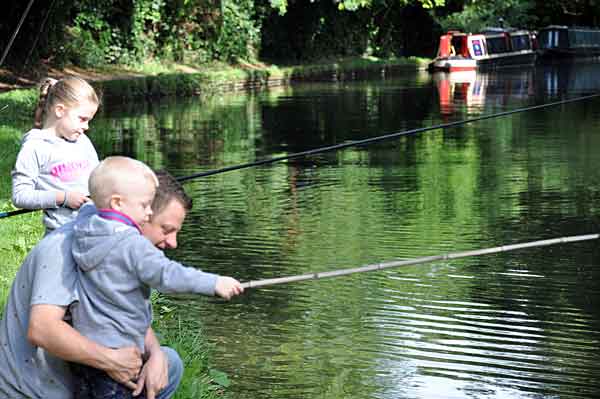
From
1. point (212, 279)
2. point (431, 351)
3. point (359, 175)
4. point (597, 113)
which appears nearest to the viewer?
point (212, 279)

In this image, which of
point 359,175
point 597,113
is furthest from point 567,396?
point 597,113

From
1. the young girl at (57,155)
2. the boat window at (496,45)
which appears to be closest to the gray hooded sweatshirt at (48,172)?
the young girl at (57,155)

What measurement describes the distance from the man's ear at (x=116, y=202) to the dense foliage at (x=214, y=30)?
17832 mm

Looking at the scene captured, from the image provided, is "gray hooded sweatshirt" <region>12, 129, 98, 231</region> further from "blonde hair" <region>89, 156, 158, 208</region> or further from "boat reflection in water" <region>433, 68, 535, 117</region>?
"boat reflection in water" <region>433, 68, 535, 117</region>

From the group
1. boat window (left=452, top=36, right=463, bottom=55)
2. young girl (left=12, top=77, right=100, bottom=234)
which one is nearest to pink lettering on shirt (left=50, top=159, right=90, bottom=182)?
young girl (left=12, top=77, right=100, bottom=234)

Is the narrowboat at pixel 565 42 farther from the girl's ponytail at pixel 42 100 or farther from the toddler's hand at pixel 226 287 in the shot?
the toddler's hand at pixel 226 287

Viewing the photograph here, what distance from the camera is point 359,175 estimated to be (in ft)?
47.3

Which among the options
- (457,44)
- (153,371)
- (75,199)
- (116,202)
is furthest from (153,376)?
(457,44)

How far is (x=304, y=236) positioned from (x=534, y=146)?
7738 mm

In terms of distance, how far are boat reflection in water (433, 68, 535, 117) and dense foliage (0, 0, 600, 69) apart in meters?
2.50

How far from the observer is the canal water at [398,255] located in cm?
628

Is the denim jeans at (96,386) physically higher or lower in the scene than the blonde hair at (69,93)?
lower

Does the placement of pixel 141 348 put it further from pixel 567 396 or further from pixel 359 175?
pixel 359 175

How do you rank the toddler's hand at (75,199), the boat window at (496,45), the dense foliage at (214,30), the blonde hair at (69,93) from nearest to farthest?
the blonde hair at (69,93)
the toddler's hand at (75,199)
the dense foliage at (214,30)
the boat window at (496,45)
